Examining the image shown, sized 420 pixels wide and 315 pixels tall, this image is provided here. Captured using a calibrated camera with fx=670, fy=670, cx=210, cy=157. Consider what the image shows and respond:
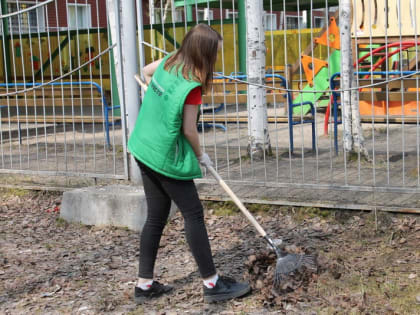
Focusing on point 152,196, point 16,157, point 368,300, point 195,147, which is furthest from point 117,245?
point 16,157

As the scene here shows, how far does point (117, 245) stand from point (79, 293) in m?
1.04

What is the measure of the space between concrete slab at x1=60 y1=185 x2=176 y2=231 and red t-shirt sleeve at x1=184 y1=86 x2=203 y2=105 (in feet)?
6.75

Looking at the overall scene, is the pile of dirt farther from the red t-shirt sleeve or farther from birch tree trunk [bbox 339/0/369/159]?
birch tree trunk [bbox 339/0/369/159]

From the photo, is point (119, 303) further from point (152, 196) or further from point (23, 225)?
point (23, 225)

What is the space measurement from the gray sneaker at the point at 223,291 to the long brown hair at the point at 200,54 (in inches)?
46.5

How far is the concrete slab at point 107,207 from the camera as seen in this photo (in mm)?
5668

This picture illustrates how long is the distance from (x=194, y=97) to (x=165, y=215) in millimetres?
807

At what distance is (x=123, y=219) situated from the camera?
18.7 ft

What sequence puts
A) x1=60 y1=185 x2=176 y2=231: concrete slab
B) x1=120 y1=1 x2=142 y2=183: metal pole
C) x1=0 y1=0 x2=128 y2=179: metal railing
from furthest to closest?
x1=0 y1=0 x2=128 y2=179: metal railing
x1=120 y1=1 x2=142 y2=183: metal pole
x1=60 y1=185 x2=176 y2=231: concrete slab

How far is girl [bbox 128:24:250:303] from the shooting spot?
148 inches

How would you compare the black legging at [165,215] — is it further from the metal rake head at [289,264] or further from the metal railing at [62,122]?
the metal railing at [62,122]

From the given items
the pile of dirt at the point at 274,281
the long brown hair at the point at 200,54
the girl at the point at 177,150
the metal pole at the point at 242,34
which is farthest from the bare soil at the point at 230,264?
the metal pole at the point at 242,34

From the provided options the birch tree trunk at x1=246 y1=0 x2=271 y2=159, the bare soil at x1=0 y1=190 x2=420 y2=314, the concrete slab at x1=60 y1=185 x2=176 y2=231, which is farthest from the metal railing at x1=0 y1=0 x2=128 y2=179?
the birch tree trunk at x1=246 y1=0 x2=271 y2=159

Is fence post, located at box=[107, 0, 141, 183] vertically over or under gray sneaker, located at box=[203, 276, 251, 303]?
over
